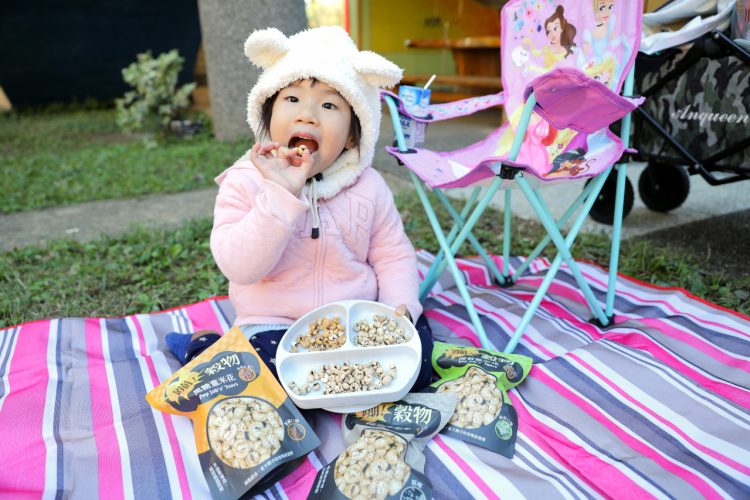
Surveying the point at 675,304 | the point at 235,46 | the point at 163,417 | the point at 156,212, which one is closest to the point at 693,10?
the point at 675,304

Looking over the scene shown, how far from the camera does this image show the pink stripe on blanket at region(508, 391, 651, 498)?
1.09 meters

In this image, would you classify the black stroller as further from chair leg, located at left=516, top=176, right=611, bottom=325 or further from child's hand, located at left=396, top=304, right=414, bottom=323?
child's hand, located at left=396, top=304, right=414, bottom=323

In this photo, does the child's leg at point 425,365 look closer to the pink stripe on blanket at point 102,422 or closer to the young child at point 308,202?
the young child at point 308,202

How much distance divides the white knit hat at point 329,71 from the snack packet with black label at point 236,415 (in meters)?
0.50

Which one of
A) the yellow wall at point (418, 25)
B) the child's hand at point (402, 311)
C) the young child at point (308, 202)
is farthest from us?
the yellow wall at point (418, 25)

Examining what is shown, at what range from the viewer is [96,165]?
13.8ft

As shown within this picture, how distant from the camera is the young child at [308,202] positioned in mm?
1293

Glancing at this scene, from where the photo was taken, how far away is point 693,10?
82.6 inches

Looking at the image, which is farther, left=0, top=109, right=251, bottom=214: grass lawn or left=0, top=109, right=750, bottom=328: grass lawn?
left=0, top=109, right=251, bottom=214: grass lawn

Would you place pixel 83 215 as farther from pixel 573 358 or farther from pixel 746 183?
pixel 746 183

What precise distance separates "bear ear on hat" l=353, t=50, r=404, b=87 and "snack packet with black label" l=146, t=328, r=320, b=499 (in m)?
0.74

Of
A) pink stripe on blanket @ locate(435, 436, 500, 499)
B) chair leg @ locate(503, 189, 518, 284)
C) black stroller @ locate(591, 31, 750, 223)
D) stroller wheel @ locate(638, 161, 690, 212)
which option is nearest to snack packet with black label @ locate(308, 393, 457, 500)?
pink stripe on blanket @ locate(435, 436, 500, 499)

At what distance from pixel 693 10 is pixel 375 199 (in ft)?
5.13

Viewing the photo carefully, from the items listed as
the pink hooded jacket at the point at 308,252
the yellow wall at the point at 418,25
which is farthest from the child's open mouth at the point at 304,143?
the yellow wall at the point at 418,25
